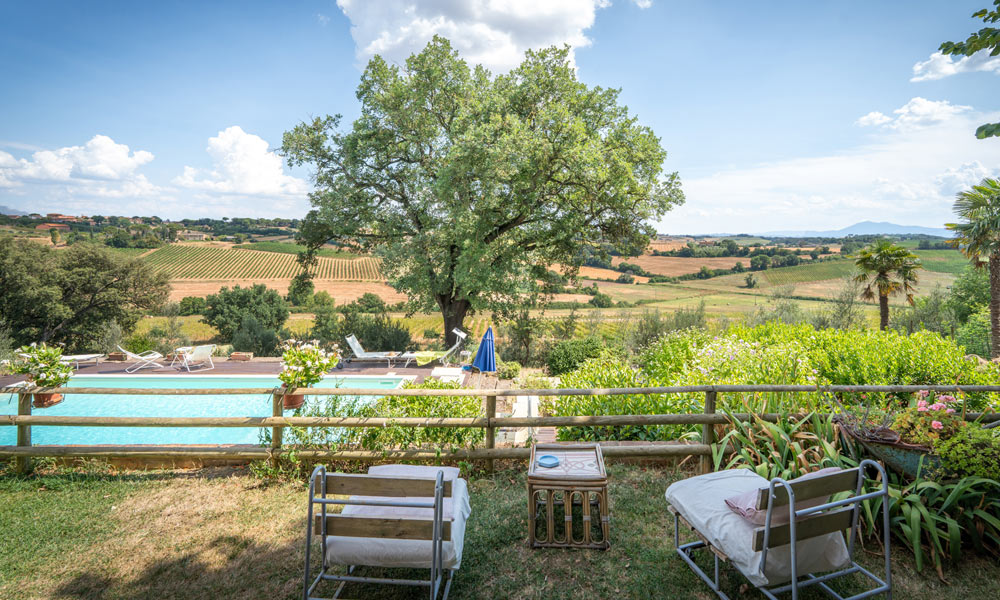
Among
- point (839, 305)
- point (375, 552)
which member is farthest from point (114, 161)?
point (839, 305)

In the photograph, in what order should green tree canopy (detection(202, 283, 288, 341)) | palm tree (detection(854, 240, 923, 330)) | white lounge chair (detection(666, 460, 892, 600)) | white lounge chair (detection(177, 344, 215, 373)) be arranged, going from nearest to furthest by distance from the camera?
white lounge chair (detection(666, 460, 892, 600)), white lounge chair (detection(177, 344, 215, 373)), palm tree (detection(854, 240, 923, 330)), green tree canopy (detection(202, 283, 288, 341))

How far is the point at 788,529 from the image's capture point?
7.45 feet

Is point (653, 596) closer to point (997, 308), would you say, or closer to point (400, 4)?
point (400, 4)

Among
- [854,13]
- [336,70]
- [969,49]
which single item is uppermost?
[336,70]

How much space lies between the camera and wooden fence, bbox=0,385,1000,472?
13.0ft

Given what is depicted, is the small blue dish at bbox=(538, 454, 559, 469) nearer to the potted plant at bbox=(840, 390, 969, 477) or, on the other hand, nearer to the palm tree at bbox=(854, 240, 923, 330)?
the potted plant at bbox=(840, 390, 969, 477)

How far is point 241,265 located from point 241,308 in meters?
18.6

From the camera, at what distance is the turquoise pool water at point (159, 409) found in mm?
7480

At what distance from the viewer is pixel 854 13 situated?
8.86 metres

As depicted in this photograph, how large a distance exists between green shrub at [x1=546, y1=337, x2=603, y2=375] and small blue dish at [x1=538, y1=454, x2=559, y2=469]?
972cm

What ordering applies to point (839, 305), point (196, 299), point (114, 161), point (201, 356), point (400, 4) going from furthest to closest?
point (196, 299) < point (114, 161) < point (839, 305) < point (400, 4) < point (201, 356)

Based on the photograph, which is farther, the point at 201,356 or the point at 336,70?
the point at 336,70

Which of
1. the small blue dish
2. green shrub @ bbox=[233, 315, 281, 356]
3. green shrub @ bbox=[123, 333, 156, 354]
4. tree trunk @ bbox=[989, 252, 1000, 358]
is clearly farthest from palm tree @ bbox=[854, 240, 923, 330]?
green shrub @ bbox=[123, 333, 156, 354]

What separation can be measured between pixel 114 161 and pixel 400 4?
19.3 metres
